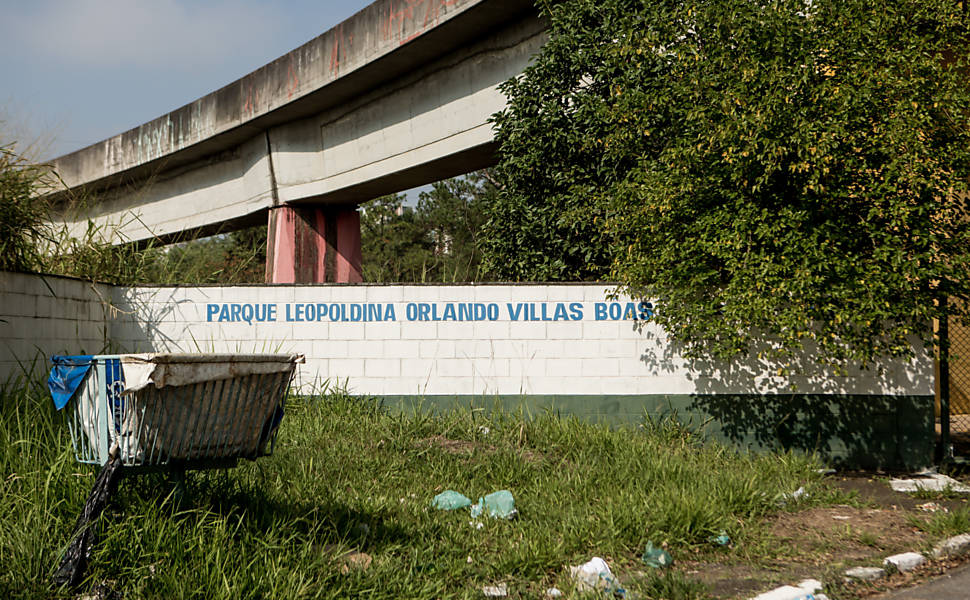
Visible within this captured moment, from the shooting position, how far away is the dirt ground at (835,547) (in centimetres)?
480

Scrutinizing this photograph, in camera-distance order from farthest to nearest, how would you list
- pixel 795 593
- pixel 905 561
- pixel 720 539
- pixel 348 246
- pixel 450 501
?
pixel 348 246 < pixel 450 501 < pixel 720 539 < pixel 905 561 < pixel 795 593

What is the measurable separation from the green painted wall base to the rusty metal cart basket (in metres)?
4.36

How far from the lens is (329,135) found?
1484 centimetres

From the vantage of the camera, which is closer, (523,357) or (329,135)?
(523,357)

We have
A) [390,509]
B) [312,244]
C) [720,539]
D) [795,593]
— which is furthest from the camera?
[312,244]

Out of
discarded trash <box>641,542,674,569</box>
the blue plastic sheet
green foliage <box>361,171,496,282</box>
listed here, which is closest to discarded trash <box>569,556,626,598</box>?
discarded trash <box>641,542,674,569</box>

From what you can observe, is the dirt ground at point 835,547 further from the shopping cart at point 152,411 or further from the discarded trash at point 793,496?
the shopping cart at point 152,411

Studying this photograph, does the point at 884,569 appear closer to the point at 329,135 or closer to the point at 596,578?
the point at 596,578

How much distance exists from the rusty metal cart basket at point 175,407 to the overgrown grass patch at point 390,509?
49 cm

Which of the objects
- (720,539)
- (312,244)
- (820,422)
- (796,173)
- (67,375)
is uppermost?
(312,244)

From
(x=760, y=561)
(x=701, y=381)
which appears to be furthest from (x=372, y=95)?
(x=760, y=561)

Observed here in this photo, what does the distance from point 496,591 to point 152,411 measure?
2.24 m

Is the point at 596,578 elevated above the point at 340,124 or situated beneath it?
situated beneath

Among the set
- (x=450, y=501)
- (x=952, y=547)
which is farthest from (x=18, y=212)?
(x=952, y=547)
